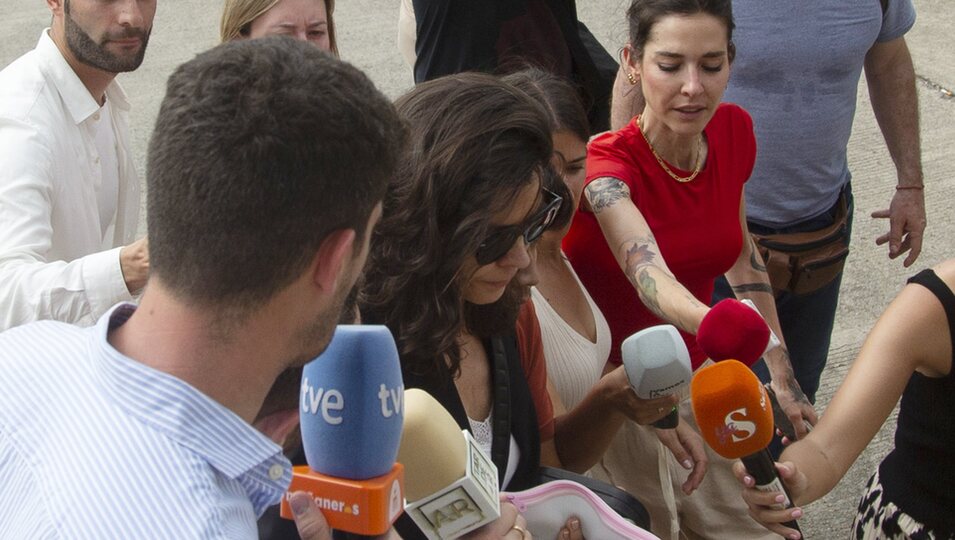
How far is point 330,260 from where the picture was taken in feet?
4.62

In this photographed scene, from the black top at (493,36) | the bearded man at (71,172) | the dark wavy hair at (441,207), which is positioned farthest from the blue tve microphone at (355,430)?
the black top at (493,36)

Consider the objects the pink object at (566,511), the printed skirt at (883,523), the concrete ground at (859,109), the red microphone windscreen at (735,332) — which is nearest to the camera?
the pink object at (566,511)

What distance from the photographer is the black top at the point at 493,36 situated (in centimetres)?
346

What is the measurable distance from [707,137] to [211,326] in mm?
2071

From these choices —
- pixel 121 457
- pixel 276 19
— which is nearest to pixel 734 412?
pixel 121 457

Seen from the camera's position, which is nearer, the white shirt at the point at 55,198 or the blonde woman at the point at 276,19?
the white shirt at the point at 55,198

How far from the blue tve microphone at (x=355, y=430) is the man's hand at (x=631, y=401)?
96 centimetres

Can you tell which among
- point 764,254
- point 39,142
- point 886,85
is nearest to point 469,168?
point 39,142

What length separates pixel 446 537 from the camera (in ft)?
5.75

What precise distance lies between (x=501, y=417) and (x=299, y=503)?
75 cm

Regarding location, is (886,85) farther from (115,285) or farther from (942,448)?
(115,285)

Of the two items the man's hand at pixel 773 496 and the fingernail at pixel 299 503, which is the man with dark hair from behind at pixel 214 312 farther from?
the man's hand at pixel 773 496

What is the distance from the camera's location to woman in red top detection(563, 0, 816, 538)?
279 cm

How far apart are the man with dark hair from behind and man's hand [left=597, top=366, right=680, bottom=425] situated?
43.7 inches
